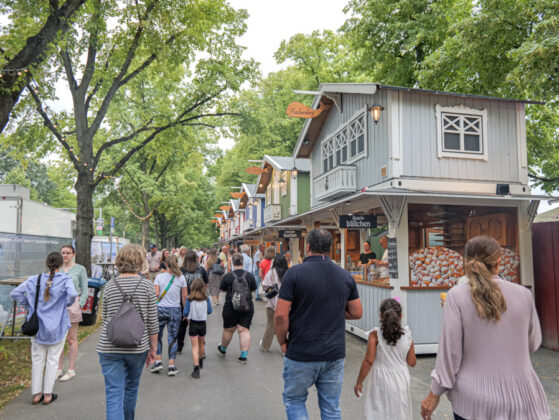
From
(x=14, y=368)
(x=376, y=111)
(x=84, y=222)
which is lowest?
(x=14, y=368)

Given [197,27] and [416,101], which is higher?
[197,27]

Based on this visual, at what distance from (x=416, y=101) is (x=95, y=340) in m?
9.01

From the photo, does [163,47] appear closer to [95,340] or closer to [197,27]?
[197,27]

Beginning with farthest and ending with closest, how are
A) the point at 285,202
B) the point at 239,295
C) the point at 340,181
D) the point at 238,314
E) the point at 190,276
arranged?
the point at 285,202
the point at 340,181
the point at 190,276
the point at 238,314
the point at 239,295

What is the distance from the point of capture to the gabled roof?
32.5 feet

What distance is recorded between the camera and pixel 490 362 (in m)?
2.49

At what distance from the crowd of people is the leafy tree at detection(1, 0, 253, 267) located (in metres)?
8.25

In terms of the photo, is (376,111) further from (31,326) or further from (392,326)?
(31,326)

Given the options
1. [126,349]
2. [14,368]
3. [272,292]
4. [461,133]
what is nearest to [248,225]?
[461,133]

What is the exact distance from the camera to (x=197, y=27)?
15.4 meters

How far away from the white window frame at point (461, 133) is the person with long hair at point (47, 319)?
814cm

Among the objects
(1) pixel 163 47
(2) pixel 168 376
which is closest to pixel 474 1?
(1) pixel 163 47

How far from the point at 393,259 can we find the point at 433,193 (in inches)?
61.3

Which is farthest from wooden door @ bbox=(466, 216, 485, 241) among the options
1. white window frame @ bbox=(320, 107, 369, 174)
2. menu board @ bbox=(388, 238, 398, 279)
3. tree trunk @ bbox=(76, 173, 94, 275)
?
tree trunk @ bbox=(76, 173, 94, 275)
